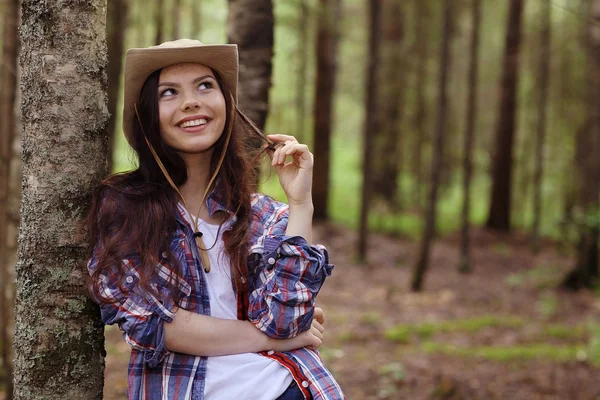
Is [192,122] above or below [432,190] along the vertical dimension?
above

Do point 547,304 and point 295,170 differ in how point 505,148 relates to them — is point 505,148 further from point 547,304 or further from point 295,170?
point 295,170

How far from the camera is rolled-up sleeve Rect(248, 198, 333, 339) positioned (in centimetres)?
243

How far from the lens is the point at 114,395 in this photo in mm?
5816

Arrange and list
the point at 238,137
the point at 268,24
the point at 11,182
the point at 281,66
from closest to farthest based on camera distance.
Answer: the point at 238,137 → the point at 268,24 → the point at 11,182 → the point at 281,66

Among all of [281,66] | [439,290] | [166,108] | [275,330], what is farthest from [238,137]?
[281,66]

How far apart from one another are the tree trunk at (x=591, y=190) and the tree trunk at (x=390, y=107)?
5943mm

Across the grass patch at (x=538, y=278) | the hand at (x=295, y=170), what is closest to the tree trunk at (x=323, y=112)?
the grass patch at (x=538, y=278)

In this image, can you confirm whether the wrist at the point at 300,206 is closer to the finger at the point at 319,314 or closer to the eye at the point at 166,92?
the finger at the point at 319,314

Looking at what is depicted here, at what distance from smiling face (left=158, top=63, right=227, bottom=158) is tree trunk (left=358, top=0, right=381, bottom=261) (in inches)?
380

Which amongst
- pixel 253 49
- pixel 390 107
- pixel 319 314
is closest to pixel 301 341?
pixel 319 314

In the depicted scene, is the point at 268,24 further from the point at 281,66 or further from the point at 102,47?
the point at 281,66

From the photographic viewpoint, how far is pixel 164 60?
101 inches

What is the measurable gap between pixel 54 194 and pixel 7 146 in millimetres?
3517

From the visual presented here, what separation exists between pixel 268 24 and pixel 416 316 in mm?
6152
